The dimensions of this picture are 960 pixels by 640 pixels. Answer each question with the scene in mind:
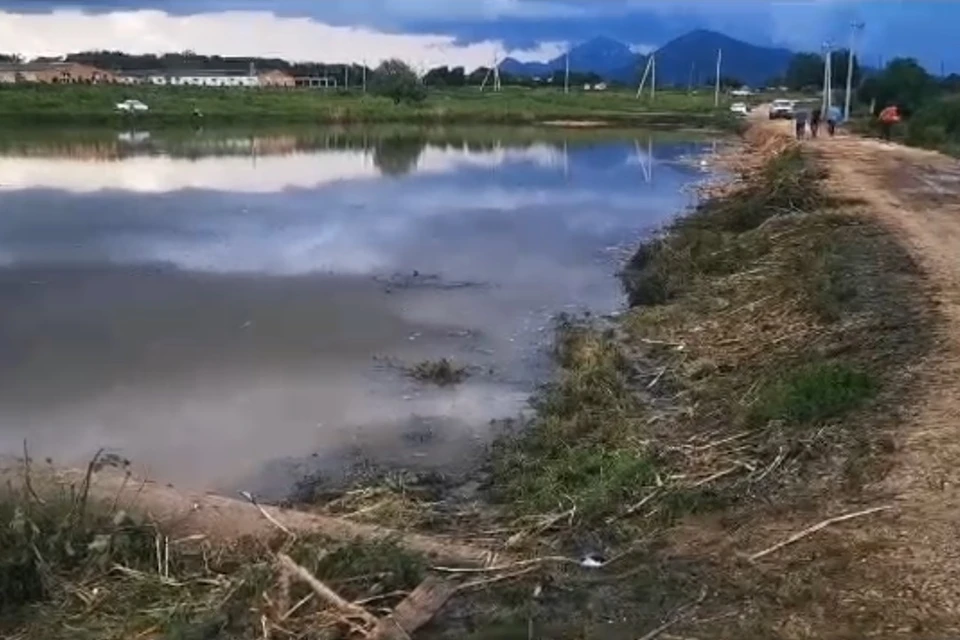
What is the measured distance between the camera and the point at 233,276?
1819 cm

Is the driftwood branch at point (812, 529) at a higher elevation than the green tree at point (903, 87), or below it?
below

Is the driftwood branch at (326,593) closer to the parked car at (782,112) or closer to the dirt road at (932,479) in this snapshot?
the dirt road at (932,479)

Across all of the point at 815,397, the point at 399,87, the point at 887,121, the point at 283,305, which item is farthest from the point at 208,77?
the point at 815,397

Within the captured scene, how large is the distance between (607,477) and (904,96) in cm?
4875

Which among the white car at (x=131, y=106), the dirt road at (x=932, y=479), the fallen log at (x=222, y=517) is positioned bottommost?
the fallen log at (x=222, y=517)

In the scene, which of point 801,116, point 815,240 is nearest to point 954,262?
point 815,240

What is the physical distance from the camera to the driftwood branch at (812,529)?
20.3 feet

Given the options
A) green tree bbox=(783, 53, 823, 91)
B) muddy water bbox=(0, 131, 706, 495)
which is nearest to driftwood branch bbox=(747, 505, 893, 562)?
muddy water bbox=(0, 131, 706, 495)

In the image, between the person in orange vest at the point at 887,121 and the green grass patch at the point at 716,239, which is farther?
the person in orange vest at the point at 887,121

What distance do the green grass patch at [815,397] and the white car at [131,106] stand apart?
197ft

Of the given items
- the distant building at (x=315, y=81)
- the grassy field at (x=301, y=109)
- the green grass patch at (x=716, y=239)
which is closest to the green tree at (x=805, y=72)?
the grassy field at (x=301, y=109)

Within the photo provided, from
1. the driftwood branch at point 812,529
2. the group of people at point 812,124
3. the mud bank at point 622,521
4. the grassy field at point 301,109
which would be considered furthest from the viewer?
the grassy field at point 301,109

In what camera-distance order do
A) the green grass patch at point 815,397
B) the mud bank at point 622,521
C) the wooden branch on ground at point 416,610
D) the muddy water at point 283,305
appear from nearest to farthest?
the wooden branch on ground at point 416,610, the mud bank at point 622,521, the green grass patch at point 815,397, the muddy water at point 283,305

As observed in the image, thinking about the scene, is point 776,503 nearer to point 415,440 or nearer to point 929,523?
point 929,523
